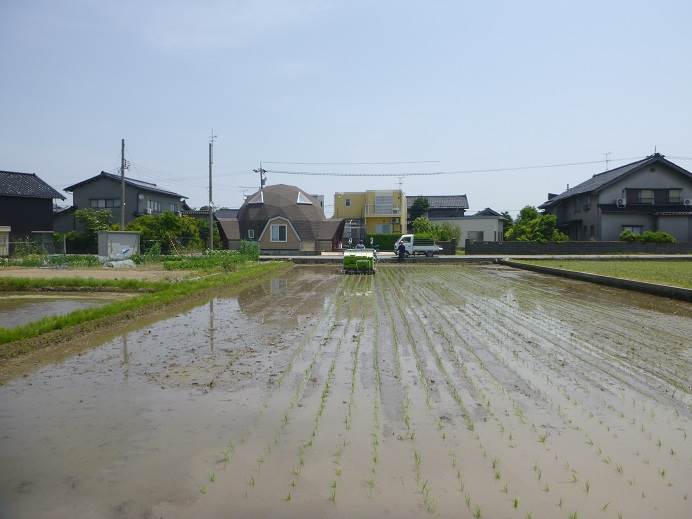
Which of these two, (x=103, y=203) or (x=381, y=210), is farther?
(x=381, y=210)

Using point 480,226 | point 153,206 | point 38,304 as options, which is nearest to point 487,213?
point 480,226

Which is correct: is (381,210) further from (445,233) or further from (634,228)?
(634,228)

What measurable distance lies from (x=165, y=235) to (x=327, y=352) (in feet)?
86.2

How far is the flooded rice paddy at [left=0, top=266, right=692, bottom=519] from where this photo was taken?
118 inches

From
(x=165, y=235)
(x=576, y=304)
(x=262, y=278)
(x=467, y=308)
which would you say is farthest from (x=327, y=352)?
(x=165, y=235)

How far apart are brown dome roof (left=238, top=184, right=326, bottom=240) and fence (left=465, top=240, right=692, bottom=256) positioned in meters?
13.5

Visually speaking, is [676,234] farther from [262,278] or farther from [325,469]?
[325,469]

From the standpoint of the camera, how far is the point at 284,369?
5.89m

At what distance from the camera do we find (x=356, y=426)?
4098 mm

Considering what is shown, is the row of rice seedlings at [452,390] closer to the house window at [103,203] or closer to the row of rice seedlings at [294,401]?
the row of rice seedlings at [294,401]

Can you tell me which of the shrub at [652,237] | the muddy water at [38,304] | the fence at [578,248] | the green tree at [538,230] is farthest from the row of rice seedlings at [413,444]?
the green tree at [538,230]

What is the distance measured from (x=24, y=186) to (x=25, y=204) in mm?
1383

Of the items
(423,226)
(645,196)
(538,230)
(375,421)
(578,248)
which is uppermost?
(645,196)

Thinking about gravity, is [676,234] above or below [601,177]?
below
